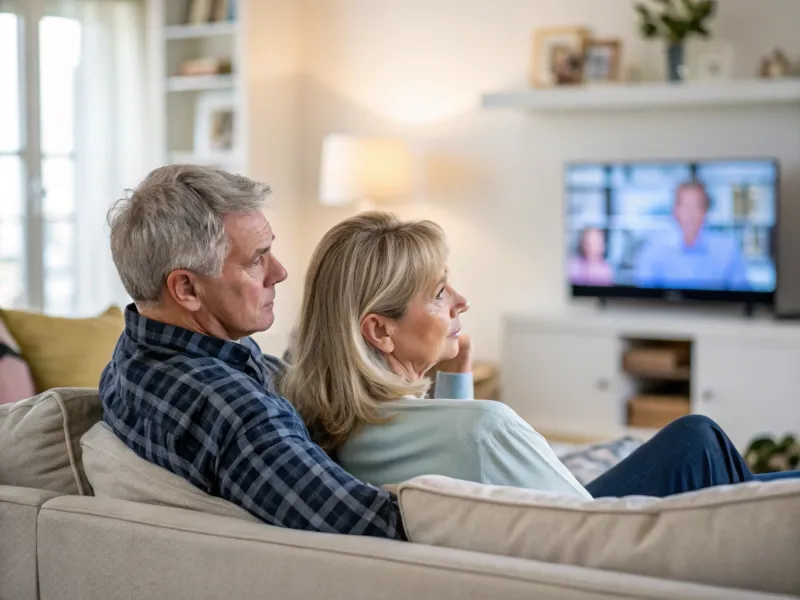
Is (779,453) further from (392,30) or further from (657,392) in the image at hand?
(392,30)

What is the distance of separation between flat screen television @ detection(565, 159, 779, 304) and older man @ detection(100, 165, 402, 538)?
135 inches

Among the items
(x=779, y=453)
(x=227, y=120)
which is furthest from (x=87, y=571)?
(x=227, y=120)

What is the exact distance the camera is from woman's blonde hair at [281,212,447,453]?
1.59 meters

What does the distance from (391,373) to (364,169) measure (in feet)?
12.1

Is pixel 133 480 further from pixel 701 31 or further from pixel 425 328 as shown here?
pixel 701 31

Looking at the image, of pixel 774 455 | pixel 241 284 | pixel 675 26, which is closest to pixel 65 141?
pixel 675 26

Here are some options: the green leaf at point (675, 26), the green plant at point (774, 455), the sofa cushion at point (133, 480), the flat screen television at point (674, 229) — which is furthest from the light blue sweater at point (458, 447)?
the green leaf at point (675, 26)

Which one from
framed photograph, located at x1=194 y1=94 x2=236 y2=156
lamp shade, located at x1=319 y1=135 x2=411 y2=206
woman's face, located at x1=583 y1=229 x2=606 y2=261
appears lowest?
woman's face, located at x1=583 y1=229 x2=606 y2=261

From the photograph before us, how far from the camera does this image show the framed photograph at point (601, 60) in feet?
16.4

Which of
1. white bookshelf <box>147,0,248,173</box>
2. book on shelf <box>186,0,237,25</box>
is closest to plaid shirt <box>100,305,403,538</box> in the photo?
white bookshelf <box>147,0,248,173</box>

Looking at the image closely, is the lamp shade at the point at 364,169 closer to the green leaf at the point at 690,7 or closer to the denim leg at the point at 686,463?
the green leaf at the point at 690,7

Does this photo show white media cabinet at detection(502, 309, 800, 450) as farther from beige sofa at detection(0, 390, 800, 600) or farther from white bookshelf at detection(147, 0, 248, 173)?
beige sofa at detection(0, 390, 800, 600)

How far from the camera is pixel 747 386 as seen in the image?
14.9ft

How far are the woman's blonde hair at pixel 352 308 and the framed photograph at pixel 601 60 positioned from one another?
3580mm
